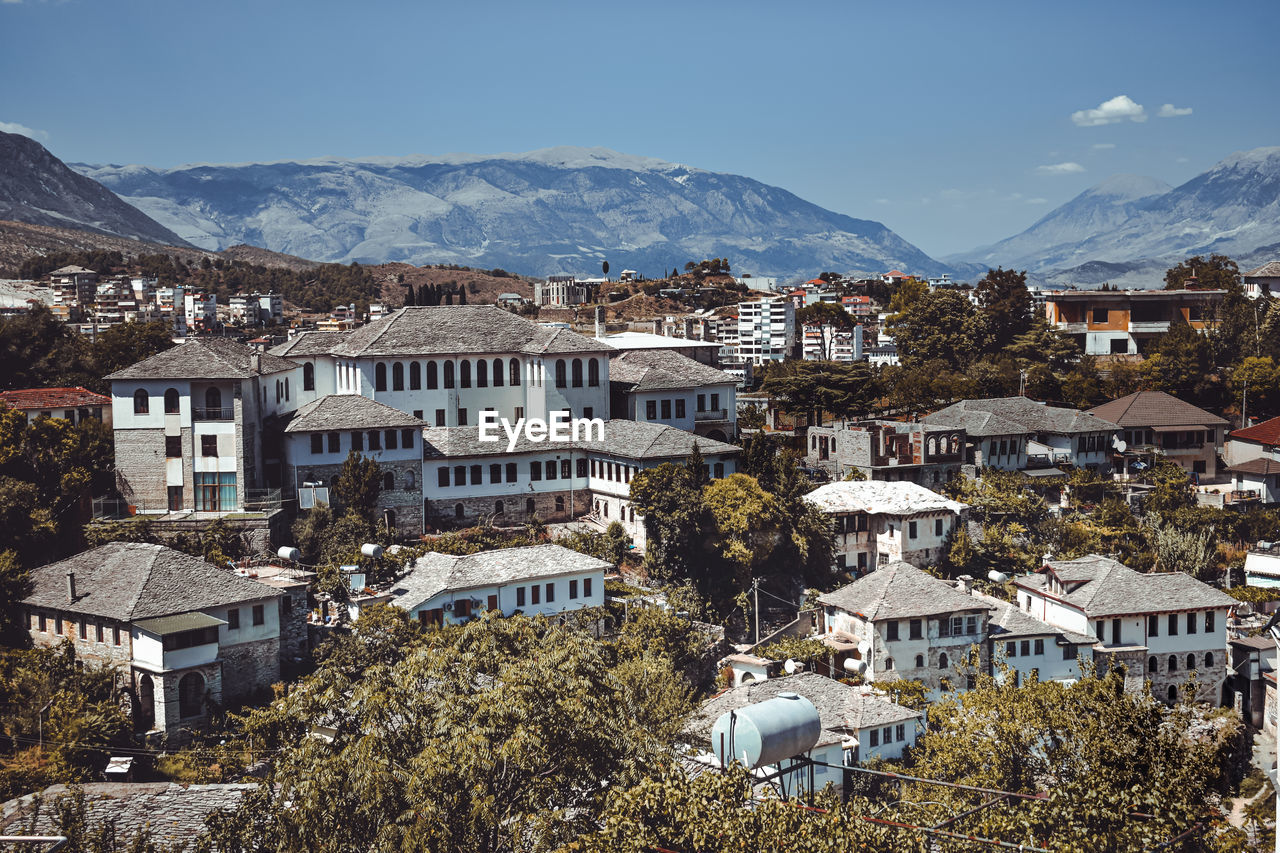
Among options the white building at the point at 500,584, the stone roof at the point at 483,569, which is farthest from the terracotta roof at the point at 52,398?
the stone roof at the point at 483,569

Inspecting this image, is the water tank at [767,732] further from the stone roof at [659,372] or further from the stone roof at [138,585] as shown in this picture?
the stone roof at [659,372]

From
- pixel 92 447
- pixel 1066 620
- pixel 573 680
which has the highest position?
pixel 92 447

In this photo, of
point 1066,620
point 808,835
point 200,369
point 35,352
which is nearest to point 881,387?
point 1066,620

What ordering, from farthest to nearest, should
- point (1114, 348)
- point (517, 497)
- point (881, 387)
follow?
point (1114, 348) → point (881, 387) → point (517, 497)

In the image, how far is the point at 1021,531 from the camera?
181ft

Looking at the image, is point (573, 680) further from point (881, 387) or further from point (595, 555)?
point (881, 387)

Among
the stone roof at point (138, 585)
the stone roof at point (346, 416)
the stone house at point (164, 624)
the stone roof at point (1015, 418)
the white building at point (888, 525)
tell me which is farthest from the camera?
the stone roof at point (1015, 418)

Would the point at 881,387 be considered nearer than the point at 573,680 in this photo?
No

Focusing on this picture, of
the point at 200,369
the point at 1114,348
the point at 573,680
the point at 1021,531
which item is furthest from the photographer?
the point at 1114,348

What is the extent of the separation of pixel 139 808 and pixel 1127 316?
72.9m

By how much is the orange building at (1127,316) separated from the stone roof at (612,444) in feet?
135

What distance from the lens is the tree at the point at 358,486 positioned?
154ft

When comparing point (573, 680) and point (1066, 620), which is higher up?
point (573, 680)

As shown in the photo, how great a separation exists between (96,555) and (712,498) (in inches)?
867
